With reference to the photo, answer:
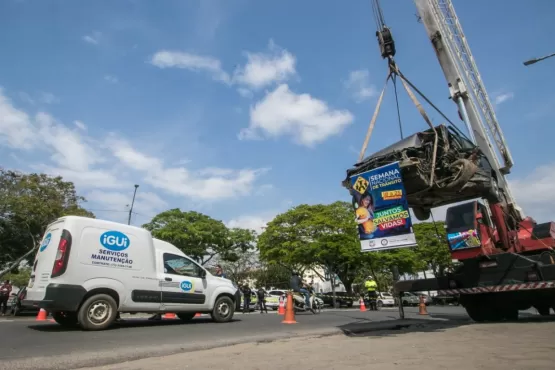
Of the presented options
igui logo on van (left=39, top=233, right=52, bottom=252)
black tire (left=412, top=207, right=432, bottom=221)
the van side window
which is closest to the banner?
black tire (left=412, top=207, right=432, bottom=221)

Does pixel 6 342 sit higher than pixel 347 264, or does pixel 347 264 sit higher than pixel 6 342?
pixel 347 264

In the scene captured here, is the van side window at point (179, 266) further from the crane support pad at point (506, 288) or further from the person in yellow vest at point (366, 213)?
the crane support pad at point (506, 288)

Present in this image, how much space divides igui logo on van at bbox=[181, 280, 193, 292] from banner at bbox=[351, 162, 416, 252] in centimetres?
437

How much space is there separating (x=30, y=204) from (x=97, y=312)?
47.5 feet

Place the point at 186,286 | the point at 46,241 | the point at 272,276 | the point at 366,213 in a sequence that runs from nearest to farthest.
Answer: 1. the point at 46,241
2. the point at 366,213
3. the point at 186,286
4. the point at 272,276

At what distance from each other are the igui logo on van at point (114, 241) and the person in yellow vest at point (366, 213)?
535 cm

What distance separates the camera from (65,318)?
839cm

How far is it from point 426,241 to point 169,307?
122 feet

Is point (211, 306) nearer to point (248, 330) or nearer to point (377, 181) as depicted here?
point (248, 330)

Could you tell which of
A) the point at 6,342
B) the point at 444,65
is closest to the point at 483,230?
the point at 444,65

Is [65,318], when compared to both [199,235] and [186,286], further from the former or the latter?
[199,235]

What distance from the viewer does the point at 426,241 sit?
40844mm

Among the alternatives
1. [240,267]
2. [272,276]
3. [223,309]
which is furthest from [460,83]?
[272,276]

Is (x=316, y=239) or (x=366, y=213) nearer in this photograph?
(x=366, y=213)
